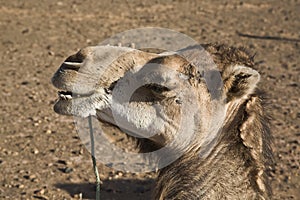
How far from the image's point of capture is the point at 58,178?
23.1 feet

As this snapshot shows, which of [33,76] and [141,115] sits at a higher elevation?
[141,115]

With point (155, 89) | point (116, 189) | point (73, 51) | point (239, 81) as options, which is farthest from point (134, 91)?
point (73, 51)

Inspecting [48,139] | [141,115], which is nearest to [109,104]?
[141,115]

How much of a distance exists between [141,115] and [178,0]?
1077 cm

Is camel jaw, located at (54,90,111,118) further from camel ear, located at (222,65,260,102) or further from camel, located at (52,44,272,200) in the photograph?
camel ear, located at (222,65,260,102)

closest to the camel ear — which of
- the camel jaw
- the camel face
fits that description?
the camel face

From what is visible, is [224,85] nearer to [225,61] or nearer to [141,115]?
[225,61]

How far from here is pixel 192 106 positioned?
3.75 metres

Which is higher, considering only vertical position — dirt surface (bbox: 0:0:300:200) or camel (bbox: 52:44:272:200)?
camel (bbox: 52:44:272:200)

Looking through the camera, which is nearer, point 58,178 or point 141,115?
point 141,115

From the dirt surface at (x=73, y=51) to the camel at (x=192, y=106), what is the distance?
2.19 ft

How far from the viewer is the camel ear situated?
363 centimetres

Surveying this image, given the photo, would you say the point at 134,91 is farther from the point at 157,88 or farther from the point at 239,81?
the point at 239,81

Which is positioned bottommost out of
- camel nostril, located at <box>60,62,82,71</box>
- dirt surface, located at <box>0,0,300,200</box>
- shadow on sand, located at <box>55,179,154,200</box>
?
A: dirt surface, located at <box>0,0,300,200</box>
